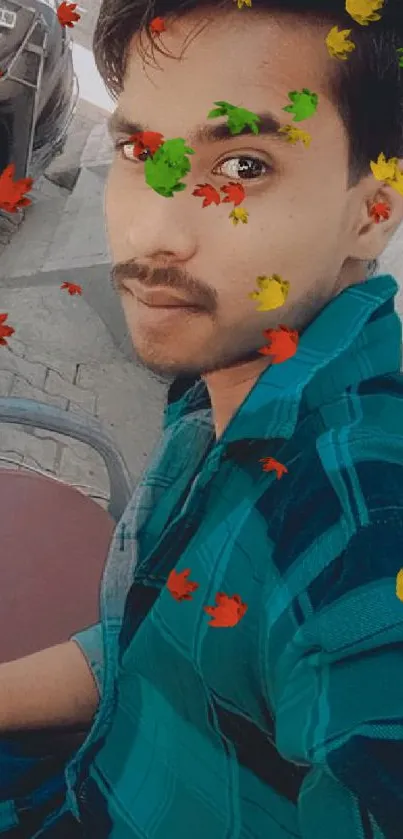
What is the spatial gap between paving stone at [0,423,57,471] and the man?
31.8 inches

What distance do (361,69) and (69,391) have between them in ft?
3.64

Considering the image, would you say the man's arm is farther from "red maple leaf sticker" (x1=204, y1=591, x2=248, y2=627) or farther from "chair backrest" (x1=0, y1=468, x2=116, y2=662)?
"red maple leaf sticker" (x1=204, y1=591, x2=248, y2=627)

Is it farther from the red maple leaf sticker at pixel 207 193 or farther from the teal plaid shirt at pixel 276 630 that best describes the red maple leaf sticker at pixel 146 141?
the teal plaid shirt at pixel 276 630

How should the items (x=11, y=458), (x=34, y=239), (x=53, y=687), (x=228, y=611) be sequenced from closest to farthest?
1. (x=228, y=611)
2. (x=53, y=687)
3. (x=11, y=458)
4. (x=34, y=239)

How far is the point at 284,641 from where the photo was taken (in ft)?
1.42

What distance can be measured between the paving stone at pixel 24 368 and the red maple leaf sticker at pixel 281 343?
105 centimetres

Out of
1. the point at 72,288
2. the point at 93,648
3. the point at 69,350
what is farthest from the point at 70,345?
the point at 93,648

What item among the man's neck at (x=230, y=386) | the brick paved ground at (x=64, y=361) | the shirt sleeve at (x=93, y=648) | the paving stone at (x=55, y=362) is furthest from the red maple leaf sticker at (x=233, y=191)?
the paving stone at (x=55, y=362)

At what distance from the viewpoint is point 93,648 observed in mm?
709

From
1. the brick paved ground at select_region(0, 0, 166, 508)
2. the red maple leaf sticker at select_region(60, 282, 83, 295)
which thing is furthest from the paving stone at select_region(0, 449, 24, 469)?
the red maple leaf sticker at select_region(60, 282, 83, 295)

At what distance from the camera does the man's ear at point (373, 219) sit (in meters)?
0.59

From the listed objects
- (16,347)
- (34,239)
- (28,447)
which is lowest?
(28,447)

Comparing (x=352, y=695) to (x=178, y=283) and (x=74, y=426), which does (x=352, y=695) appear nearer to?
(x=178, y=283)

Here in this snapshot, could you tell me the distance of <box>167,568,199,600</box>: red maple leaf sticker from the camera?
0.55 metres
